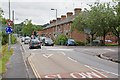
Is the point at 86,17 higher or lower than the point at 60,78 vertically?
higher

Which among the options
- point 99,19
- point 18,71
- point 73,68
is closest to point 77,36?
point 99,19

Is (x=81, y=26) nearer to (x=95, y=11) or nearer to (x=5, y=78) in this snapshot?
(x=95, y=11)

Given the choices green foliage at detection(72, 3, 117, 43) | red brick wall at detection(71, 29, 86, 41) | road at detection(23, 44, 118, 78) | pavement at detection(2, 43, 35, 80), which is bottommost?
road at detection(23, 44, 118, 78)

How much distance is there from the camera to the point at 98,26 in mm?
61438

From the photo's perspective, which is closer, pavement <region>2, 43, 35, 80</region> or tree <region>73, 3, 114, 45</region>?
pavement <region>2, 43, 35, 80</region>

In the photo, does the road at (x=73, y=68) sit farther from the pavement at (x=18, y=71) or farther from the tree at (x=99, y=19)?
the tree at (x=99, y=19)

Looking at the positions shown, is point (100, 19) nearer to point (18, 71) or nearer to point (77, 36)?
point (77, 36)

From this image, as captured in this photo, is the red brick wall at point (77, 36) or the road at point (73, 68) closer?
the road at point (73, 68)

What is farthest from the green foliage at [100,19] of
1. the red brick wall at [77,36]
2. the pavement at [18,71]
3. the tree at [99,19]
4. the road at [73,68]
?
the pavement at [18,71]

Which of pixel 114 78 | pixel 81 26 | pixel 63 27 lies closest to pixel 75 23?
pixel 81 26

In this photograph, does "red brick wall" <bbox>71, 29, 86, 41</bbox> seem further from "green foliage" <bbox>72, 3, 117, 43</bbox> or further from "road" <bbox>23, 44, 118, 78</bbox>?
"road" <bbox>23, 44, 118, 78</bbox>

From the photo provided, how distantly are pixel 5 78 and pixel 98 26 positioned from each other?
49.1 metres

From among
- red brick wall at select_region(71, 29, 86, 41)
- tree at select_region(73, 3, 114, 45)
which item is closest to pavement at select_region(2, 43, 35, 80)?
tree at select_region(73, 3, 114, 45)

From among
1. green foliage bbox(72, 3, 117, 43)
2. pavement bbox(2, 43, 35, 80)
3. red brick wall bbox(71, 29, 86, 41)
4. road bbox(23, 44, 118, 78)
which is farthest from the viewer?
red brick wall bbox(71, 29, 86, 41)
